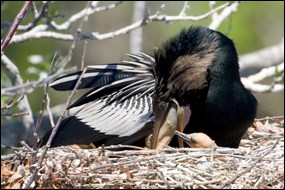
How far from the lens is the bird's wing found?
5.82 m

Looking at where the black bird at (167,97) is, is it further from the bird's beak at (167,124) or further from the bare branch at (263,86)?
the bare branch at (263,86)

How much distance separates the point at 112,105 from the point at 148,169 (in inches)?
42.8

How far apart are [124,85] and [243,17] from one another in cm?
495

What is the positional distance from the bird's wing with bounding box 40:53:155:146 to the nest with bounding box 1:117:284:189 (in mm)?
580

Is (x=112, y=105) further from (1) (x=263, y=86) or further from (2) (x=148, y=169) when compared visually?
(1) (x=263, y=86)

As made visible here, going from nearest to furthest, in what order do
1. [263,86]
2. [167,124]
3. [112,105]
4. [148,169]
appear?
[148,169] → [167,124] → [112,105] → [263,86]

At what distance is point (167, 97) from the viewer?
18.8 ft

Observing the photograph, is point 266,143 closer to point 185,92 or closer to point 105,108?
point 185,92

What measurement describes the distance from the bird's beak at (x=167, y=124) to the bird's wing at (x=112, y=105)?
10 cm

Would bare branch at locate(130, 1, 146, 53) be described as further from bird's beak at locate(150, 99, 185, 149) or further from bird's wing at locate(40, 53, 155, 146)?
bird's beak at locate(150, 99, 185, 149)

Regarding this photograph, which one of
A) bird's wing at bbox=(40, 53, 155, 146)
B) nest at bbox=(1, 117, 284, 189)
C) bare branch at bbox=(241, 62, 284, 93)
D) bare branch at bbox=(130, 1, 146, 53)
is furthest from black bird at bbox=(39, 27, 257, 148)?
bare branch at bbox=(130, 1, 146, 53)

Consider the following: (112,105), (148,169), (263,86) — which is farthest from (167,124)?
(263,86)

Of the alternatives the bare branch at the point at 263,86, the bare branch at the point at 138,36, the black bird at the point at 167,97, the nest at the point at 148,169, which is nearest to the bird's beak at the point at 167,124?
the black bird at the point at 167,97

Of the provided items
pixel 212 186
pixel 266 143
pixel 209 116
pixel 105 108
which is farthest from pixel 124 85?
pixel 212 186
